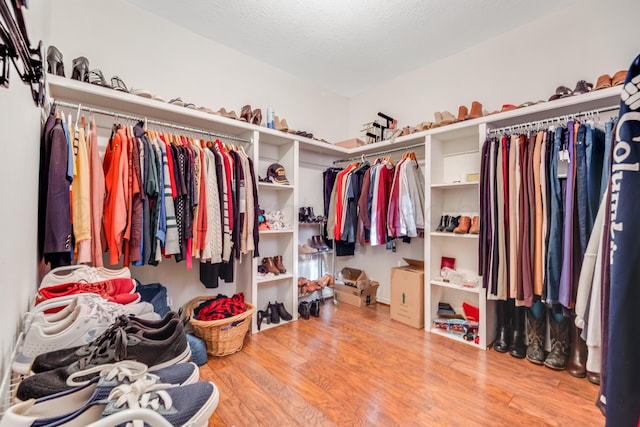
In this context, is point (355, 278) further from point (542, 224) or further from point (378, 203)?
point (542, 224)

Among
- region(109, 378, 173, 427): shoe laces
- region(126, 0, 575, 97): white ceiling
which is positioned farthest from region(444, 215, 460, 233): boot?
region(109, 378, 173, 427): shoe laces

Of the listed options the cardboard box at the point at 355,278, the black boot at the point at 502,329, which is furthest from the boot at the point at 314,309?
the black boot at the point at 502,329

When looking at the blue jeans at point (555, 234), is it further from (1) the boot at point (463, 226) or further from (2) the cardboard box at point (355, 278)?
(2) the cardboard box at point (355, 278)

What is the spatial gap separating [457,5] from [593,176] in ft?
5.12

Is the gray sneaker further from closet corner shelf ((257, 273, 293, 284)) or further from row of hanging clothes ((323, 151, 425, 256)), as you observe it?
row of hanging clothes ((323, 151, 425, 256))

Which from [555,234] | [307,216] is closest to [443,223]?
[555,234]

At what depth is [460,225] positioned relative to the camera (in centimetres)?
243

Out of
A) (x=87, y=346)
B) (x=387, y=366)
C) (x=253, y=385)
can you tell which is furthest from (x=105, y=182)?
(x=387, y=366)

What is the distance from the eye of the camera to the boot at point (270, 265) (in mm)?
2758

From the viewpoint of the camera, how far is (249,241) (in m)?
2.29

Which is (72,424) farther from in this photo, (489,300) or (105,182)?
(489,300)

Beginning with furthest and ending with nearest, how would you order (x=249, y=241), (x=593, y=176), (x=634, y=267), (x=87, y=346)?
(x=249, y=241) < (x=593, y=176) < (x=87, y=346) < (x=634, y=267)

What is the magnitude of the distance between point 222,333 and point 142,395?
1.48 metres

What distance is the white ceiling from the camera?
2158 millimetres
